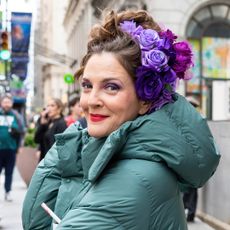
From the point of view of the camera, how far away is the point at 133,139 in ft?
5.96

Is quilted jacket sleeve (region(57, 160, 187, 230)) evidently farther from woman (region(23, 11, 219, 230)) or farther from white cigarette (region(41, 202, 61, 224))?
white cigarette (region(41, 202, 61, 224))

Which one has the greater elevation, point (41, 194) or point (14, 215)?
point (41, 194)

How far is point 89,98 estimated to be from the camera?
1945 mm

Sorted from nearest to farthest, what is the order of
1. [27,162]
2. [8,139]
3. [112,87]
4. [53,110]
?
[112,87], [53,110], [8,139], [27,162]

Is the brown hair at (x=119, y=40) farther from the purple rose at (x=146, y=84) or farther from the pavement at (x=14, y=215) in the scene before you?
the pavement at (x=14, y=215)

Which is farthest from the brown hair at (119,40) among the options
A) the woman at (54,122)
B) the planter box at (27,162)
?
the planter box at (27,162)

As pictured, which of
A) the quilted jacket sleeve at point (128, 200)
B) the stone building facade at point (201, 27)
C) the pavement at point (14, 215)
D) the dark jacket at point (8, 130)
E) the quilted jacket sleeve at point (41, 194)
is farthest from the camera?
the stone building facade at point (201, 27)

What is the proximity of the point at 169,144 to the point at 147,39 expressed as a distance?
1.20 ft

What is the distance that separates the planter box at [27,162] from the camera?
1309 centimetres

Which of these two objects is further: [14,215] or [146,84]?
[14,215]

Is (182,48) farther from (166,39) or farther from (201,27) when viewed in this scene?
(201,27)

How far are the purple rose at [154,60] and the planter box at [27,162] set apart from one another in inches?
446

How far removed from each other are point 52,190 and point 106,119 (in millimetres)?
529

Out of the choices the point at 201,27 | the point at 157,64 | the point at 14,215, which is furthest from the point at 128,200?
the point at 201,27
